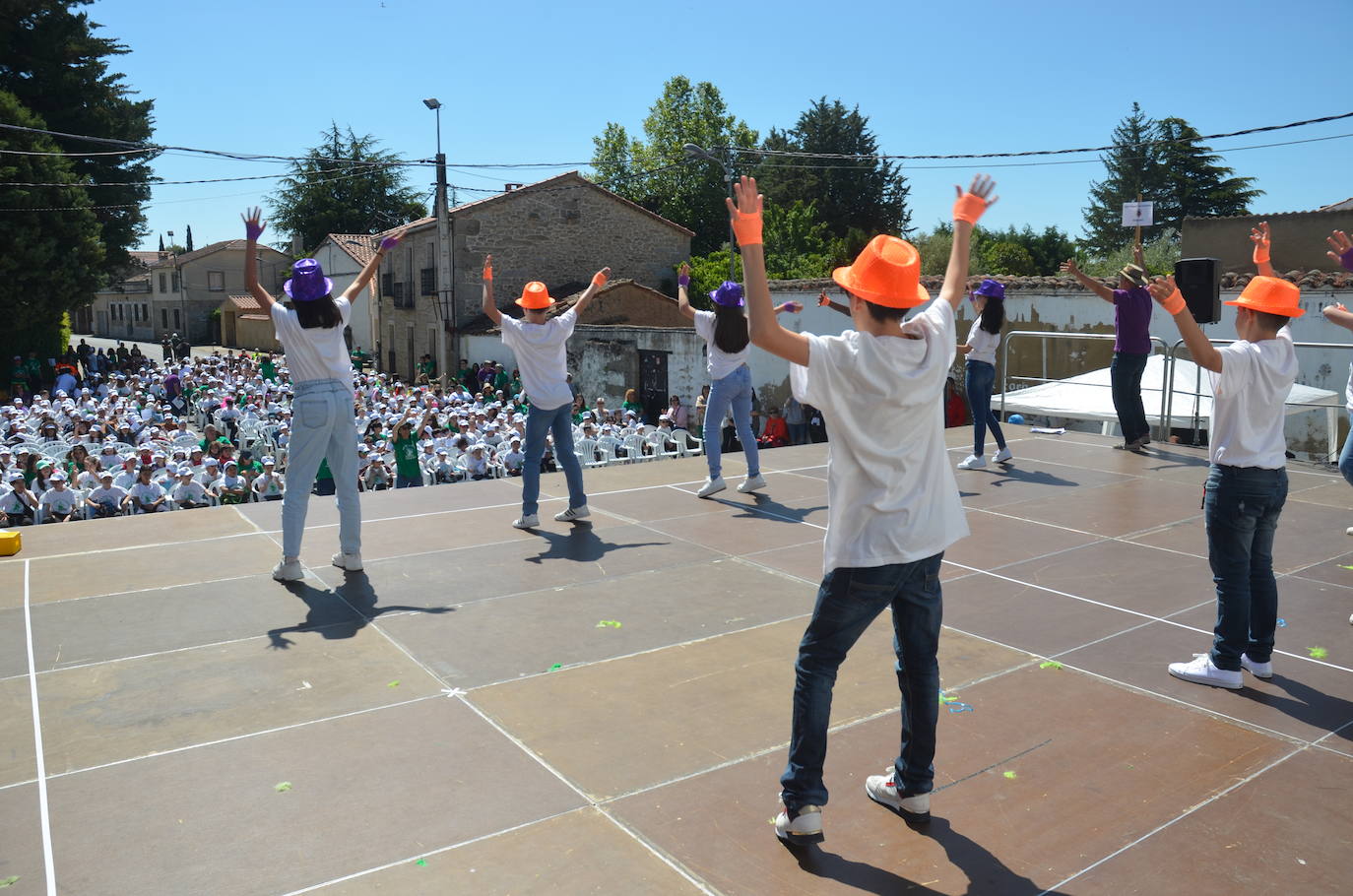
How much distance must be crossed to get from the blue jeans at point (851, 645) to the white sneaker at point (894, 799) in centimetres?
17

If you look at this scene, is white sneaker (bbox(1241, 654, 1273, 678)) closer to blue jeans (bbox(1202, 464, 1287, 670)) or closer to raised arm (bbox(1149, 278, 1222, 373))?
blue jeans (bbox(1202, 464, 1287, 670))

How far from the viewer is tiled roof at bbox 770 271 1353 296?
14.1m

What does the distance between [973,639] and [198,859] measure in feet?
11.0

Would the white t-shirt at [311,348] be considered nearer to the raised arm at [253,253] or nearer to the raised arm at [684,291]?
the raised arm at [253,253]

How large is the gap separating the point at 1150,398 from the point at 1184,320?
9.19m

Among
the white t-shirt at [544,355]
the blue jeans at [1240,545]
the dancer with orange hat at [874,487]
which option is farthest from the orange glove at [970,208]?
the white t-shirt at [544,355]

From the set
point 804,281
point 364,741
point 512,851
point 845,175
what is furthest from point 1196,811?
point 845,175

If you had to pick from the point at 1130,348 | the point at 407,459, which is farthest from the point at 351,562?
the point at 1130,348

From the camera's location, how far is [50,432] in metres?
17.4

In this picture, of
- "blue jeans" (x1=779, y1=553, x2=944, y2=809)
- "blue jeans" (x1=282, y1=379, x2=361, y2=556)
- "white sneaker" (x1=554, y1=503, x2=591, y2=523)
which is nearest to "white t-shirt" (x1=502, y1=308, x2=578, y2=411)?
A: "white sneaker" (x1=554, y1=503, x2=591, y2=523)

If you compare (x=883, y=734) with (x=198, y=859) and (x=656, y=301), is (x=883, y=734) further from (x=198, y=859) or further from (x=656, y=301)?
(x=656, y=301)

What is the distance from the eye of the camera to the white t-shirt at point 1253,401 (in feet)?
13.0

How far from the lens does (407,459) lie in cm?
1251

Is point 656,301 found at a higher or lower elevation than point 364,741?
higher
